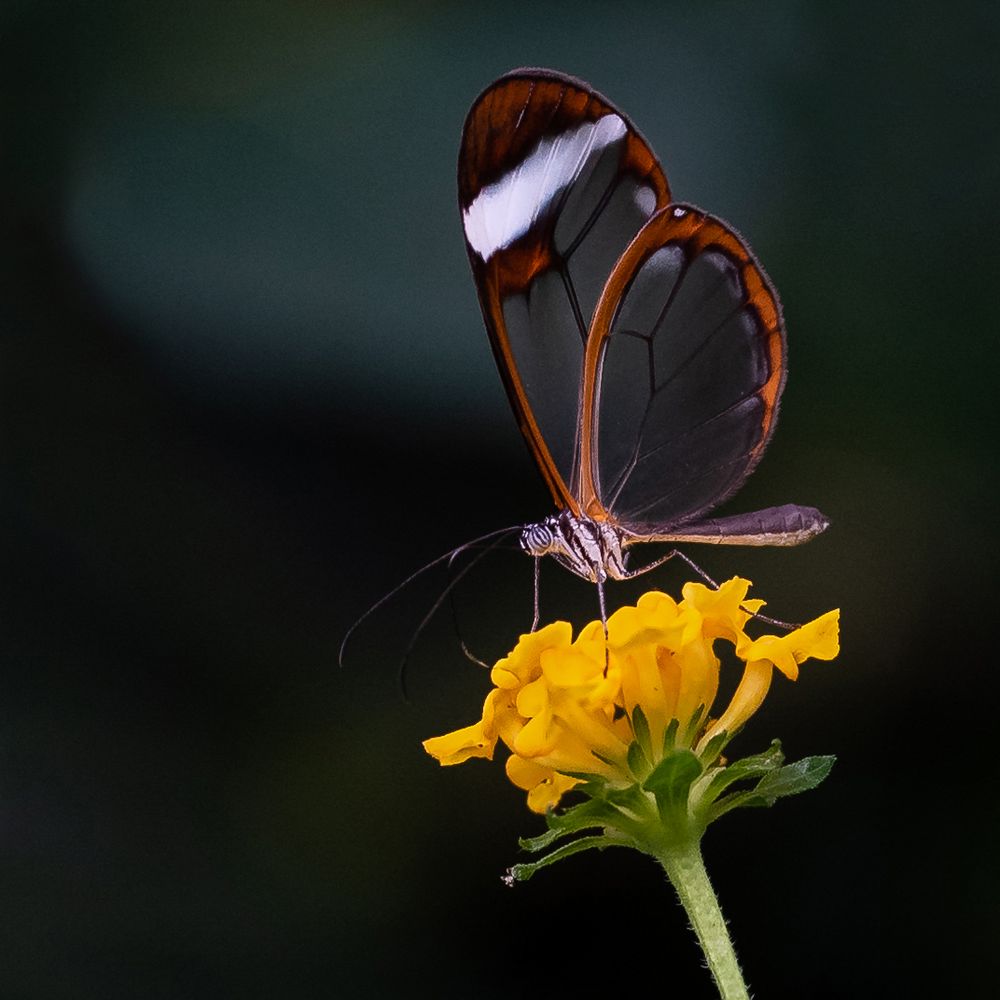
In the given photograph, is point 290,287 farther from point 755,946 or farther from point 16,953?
point 755,946

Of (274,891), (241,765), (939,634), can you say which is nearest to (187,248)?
(241,765)

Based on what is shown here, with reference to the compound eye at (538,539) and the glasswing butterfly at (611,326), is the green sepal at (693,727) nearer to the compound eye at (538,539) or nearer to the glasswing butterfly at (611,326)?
the glasswing butterfly at (611,326)

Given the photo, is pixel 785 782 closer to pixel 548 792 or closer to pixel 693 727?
pixel 693 727

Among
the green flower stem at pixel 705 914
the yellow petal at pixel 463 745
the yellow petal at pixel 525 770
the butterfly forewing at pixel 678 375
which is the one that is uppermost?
the butterfly forewing at pixel 678 375

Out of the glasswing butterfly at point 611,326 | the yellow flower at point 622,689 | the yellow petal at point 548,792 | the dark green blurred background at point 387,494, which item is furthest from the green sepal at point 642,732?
the dark green blurred background at point 387,494

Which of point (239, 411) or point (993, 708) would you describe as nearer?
point (993, 708)

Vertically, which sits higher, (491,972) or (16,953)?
(16,953)
